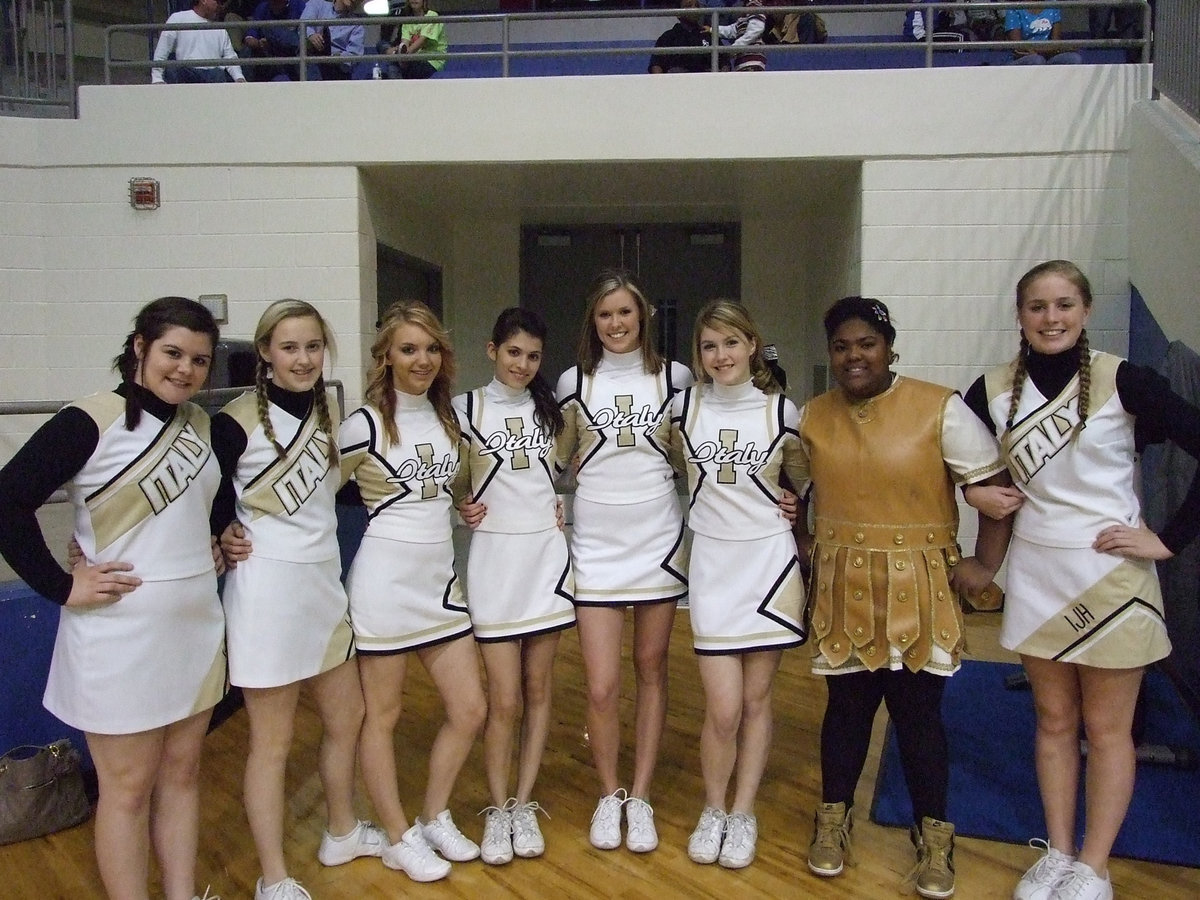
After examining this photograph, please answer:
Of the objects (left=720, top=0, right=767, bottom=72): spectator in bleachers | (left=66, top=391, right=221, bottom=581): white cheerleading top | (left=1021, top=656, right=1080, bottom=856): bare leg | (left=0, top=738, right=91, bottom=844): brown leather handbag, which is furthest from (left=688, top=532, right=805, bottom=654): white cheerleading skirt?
(left=720, top=0, right=767, bottom=72): spectator in bleachers

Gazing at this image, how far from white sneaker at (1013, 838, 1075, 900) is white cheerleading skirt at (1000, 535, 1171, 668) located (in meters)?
0.49

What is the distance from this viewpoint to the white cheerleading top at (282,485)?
77.7 inches

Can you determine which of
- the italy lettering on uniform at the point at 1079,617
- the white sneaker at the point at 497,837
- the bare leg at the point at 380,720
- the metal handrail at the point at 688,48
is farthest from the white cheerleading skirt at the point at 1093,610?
the metal handrail at the point at 688,48

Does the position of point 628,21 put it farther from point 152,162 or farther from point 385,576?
point 385,576

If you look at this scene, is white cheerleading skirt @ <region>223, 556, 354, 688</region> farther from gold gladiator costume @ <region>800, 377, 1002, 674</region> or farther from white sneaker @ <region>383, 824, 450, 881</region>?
gold gladiator costume @ <region>800, 377, 1002, 674</region>

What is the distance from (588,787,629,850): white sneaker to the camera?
235 cm

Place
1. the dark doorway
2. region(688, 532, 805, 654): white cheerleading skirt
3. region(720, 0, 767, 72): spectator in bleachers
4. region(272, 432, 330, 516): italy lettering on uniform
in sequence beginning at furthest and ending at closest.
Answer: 1. the dark doorway
2. region(720, 0, 767, 72): spectator in bleachers
3. region(688, 532, 805, 654): white cheerleading skirt
4. region(272, 432, 330, 516): italy lettering on uniform

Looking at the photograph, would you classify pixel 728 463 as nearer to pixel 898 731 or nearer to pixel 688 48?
pixel 898 731

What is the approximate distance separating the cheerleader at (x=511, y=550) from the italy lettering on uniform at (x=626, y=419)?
0.38 feet

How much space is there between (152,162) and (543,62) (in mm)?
3340

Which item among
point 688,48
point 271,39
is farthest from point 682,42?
point 271,39

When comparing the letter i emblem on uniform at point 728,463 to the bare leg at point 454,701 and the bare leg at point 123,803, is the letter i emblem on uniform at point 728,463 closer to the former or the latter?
the bare leg at point 454,701

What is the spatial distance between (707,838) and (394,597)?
99 centimetres

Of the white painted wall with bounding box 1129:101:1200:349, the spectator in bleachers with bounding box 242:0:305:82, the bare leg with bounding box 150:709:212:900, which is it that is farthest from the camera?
the spectator in bleachers with bounding box 242:0:305:82
